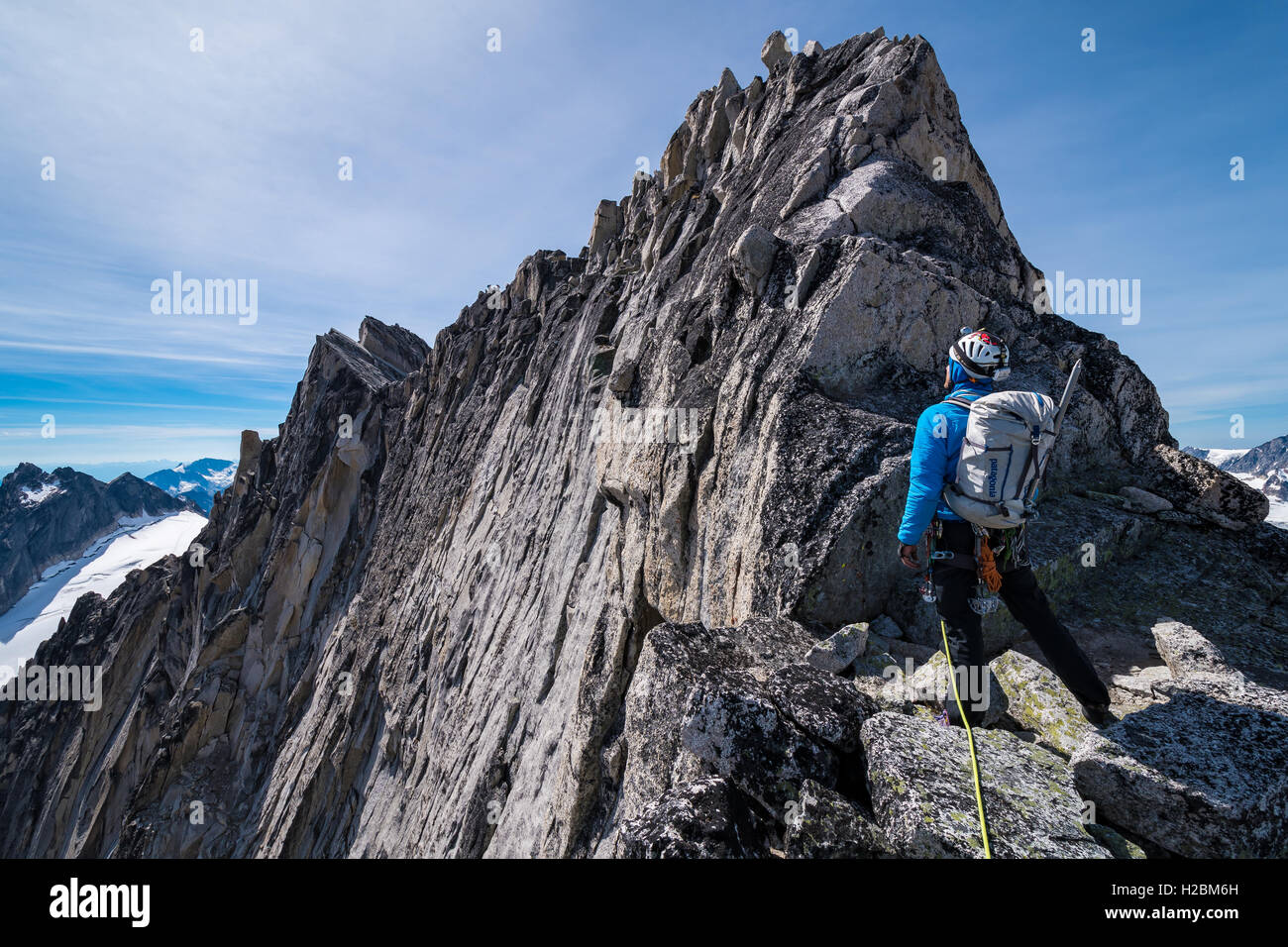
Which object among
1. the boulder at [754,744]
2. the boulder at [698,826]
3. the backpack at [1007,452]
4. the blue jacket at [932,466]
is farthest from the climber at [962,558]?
the boulder at [698,826]

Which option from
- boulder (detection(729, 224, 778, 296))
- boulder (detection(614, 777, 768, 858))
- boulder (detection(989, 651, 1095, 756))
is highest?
boulder (detection(729, 224, 778, 296))

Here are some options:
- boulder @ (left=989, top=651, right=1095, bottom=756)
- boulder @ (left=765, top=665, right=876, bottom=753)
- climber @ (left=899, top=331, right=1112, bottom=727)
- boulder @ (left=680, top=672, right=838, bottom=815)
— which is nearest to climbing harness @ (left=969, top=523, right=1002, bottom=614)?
climber @ (left=899, top=331, right=1112, bottom=727)

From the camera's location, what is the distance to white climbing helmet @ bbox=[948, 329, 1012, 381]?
269 inches

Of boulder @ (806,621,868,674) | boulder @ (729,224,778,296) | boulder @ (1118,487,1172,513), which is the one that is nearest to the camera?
boulder @ (806,621,868,674)

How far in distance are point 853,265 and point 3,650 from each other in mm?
293326

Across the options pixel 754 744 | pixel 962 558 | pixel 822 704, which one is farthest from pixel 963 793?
pixel 962 558

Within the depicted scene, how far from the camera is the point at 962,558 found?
6.54 metres

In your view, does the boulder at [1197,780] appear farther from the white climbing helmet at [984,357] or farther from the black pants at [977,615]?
the white climbing helmet at [984,357]

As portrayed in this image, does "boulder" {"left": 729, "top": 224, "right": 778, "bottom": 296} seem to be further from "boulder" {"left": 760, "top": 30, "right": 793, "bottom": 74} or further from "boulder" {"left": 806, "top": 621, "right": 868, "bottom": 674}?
"boulder" {"left": 760, "top": 30, "right": 793, "bottom": 74}

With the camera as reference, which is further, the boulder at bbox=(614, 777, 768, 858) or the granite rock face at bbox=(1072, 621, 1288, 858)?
the boulder at bbox=(614, 777, 768, 858)

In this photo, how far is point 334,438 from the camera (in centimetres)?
5466

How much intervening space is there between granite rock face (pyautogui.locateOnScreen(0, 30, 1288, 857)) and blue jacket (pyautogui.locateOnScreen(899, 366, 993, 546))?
2.13 m
